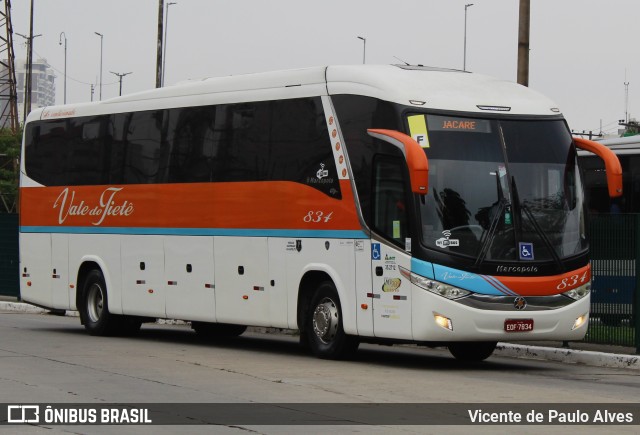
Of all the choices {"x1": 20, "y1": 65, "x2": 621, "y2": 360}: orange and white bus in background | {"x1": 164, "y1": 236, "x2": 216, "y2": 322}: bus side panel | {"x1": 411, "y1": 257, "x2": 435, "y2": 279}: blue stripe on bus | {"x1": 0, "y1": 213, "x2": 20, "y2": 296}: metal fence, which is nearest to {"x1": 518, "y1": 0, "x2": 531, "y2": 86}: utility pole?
{"x1": 20, "y1": 65, "x2": 621, "y2": 360}: orange and white bus in background

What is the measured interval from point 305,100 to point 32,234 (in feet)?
27.2

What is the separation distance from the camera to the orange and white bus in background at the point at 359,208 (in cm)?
1630

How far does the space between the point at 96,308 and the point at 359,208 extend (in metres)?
7.60

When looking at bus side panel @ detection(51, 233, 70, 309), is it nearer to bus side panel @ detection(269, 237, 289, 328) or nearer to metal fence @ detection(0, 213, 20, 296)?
bus side panel @ detection(269, 237, 289, 328)

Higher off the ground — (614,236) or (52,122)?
(52,122)

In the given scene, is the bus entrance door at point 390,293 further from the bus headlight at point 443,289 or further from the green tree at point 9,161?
the green tree at point 9,161

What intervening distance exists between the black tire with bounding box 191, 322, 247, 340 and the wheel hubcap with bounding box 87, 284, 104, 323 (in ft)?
5.41

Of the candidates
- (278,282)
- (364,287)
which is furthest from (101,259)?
(364,287)

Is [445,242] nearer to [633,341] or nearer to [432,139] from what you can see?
[432,139]

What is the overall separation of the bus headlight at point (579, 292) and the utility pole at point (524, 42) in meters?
6.95

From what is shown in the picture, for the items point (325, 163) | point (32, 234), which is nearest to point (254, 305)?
point (325, 163)

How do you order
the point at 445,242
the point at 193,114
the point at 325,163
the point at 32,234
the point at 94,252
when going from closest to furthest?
the point at 445,242 < the point at 325,163 < the point at 193,114 < the point at 94,252 < the point at 32,234

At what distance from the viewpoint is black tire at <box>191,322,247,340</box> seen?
75.7 ft

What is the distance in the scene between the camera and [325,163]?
1767 cm
